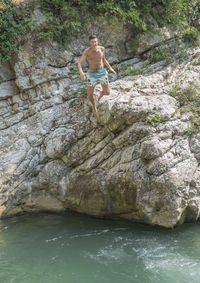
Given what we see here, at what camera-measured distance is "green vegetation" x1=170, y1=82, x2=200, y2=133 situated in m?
8.24

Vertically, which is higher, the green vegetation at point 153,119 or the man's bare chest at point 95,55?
the man's bare chest at point 95,55

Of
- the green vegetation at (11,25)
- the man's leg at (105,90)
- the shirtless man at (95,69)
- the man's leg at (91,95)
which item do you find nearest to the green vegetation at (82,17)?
the green vegetation at (11,25)

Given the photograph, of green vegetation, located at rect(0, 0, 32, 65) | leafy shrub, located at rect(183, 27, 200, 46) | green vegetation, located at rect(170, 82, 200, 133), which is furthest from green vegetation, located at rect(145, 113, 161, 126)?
green vegetation, located at rect(0, 0, 32, 65)

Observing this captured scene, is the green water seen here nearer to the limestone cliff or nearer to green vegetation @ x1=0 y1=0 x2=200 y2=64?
the limestone cliff

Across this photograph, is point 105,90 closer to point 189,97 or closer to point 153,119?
point 153,119

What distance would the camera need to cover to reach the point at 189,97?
27.8 feet

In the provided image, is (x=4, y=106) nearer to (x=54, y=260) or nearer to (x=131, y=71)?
(x=131, y=71)

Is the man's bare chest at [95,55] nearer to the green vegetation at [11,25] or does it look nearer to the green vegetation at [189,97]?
the green vegetation at [189,97]

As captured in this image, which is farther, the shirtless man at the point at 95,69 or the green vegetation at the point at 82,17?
the green vegetation at the point at 82,17

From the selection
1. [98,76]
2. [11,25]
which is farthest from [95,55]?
[11,25]

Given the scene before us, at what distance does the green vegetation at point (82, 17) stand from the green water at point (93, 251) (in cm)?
479

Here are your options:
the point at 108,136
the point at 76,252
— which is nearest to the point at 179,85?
the point at 108,136

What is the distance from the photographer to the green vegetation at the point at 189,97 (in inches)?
324

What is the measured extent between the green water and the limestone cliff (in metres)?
0.33
